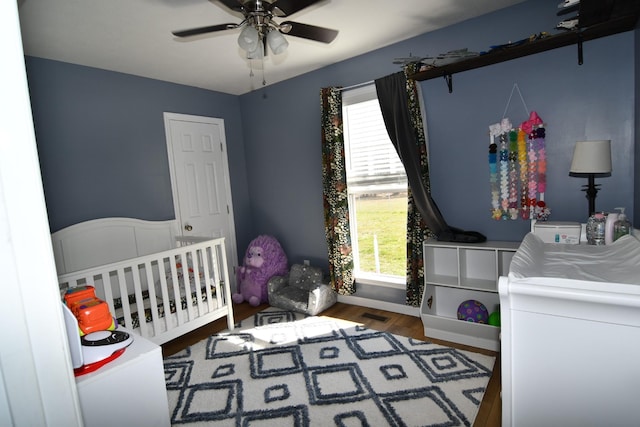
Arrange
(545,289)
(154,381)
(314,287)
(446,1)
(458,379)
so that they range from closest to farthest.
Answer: (545,289)
(154,381)
(458,379)
(446,1)
(314,287)

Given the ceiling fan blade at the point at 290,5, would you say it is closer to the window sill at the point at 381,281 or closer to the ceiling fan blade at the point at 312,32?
the ceiling fan blade at the point at 312,32

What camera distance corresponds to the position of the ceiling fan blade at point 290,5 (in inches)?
60.4

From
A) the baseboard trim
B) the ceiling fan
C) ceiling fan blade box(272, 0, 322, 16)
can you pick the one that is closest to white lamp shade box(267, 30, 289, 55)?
the ceiling fan

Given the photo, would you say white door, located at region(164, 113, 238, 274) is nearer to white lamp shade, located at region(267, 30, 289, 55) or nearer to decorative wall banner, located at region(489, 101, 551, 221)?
white lamp shade, located at region(267, 30, 289, 55)

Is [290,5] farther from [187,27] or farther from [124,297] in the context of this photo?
[124,297]

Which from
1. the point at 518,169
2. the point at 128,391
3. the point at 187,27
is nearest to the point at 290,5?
the point at 187,27

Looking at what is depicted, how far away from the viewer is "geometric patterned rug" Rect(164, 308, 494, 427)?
5.81ft

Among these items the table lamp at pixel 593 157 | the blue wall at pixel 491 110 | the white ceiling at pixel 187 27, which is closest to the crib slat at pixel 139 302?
the white ceiling at pixel 187 27

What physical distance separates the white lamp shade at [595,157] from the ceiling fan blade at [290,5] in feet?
5.32

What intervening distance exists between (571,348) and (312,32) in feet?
5.91

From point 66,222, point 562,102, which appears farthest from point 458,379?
point 66,222

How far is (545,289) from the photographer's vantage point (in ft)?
2.99

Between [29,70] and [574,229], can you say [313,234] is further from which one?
[29,70]

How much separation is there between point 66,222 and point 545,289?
3.18 metres
